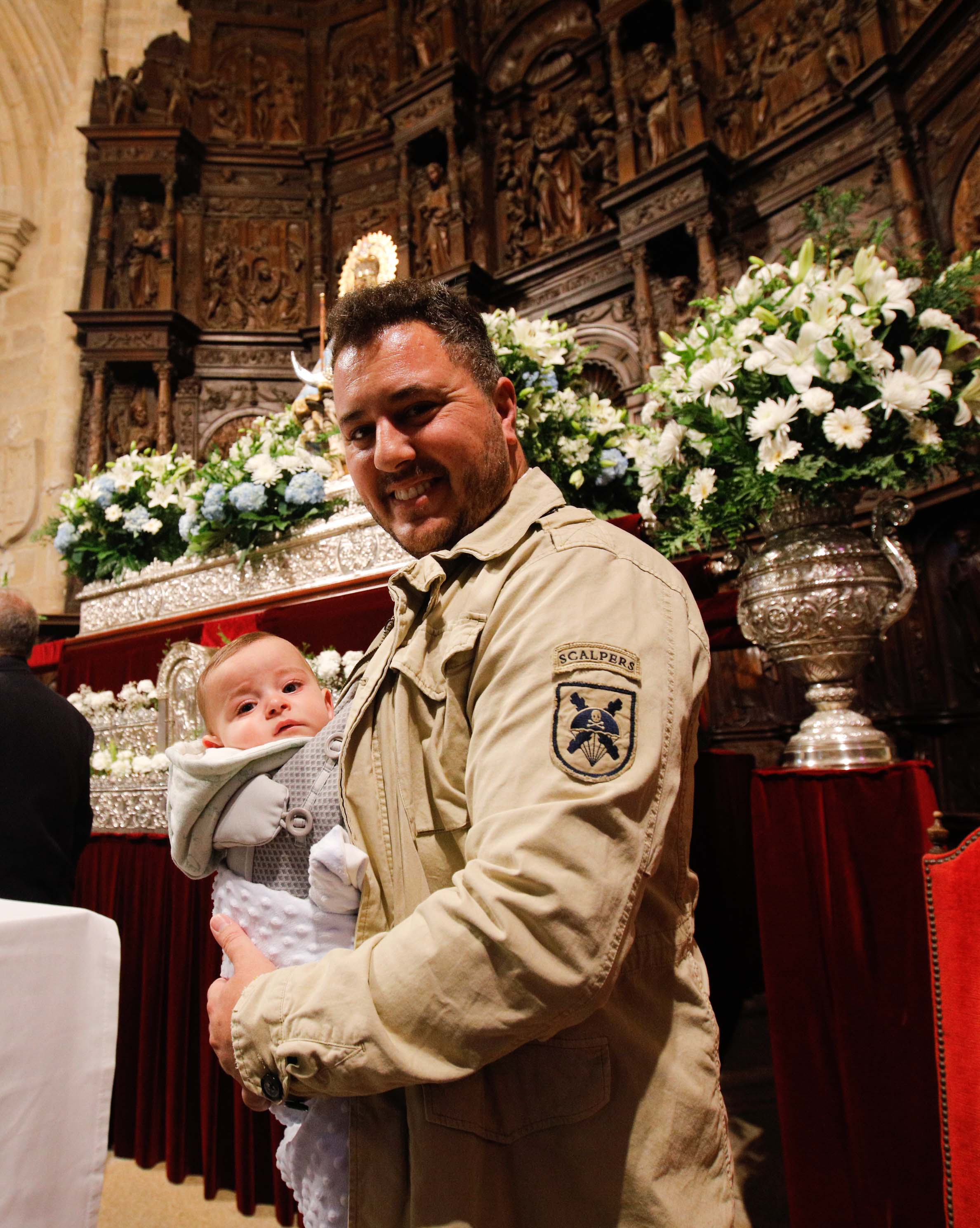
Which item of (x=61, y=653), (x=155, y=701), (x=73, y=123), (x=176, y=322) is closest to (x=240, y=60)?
(x=73, y=123)

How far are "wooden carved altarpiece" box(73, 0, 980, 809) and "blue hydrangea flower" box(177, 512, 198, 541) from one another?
334cm

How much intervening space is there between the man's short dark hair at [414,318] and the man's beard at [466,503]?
130 millimetres

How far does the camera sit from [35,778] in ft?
7.27

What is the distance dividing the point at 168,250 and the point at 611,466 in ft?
22.3

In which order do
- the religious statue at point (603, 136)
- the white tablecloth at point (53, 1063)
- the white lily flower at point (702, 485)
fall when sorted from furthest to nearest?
the religious statue at point (603, 136)
the white lily flower at point (702, 485)
the white tablecloth at point (53, 1063)

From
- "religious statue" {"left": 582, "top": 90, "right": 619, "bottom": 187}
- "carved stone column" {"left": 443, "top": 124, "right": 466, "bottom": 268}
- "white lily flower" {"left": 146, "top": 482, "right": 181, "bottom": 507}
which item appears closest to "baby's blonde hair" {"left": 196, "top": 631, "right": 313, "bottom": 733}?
"white lily flower" {"left": 146, "top": 482, "right": 181, "bottom": 507}

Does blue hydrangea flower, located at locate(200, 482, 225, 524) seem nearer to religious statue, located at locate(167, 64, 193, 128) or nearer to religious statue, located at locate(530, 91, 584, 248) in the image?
religious statue, located at locate(530, 91, 584, 248)

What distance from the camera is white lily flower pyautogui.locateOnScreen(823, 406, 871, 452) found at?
5.99 feet

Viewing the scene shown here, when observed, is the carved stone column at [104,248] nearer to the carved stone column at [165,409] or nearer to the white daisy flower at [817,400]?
the carved stone column at [165,409]

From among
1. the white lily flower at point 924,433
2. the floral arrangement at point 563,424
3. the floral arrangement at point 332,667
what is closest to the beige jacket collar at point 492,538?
the white lily flower at point 924,433

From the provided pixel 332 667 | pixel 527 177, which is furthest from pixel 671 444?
pixel 527 177

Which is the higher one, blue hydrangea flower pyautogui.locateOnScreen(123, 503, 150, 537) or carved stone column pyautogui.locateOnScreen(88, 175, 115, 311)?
carved stone column pyautogui.locateOnScreen(88, 175, 115, 311)

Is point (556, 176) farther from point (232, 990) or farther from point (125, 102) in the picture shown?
point (232, 990)

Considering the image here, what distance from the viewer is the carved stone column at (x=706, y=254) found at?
546cm
